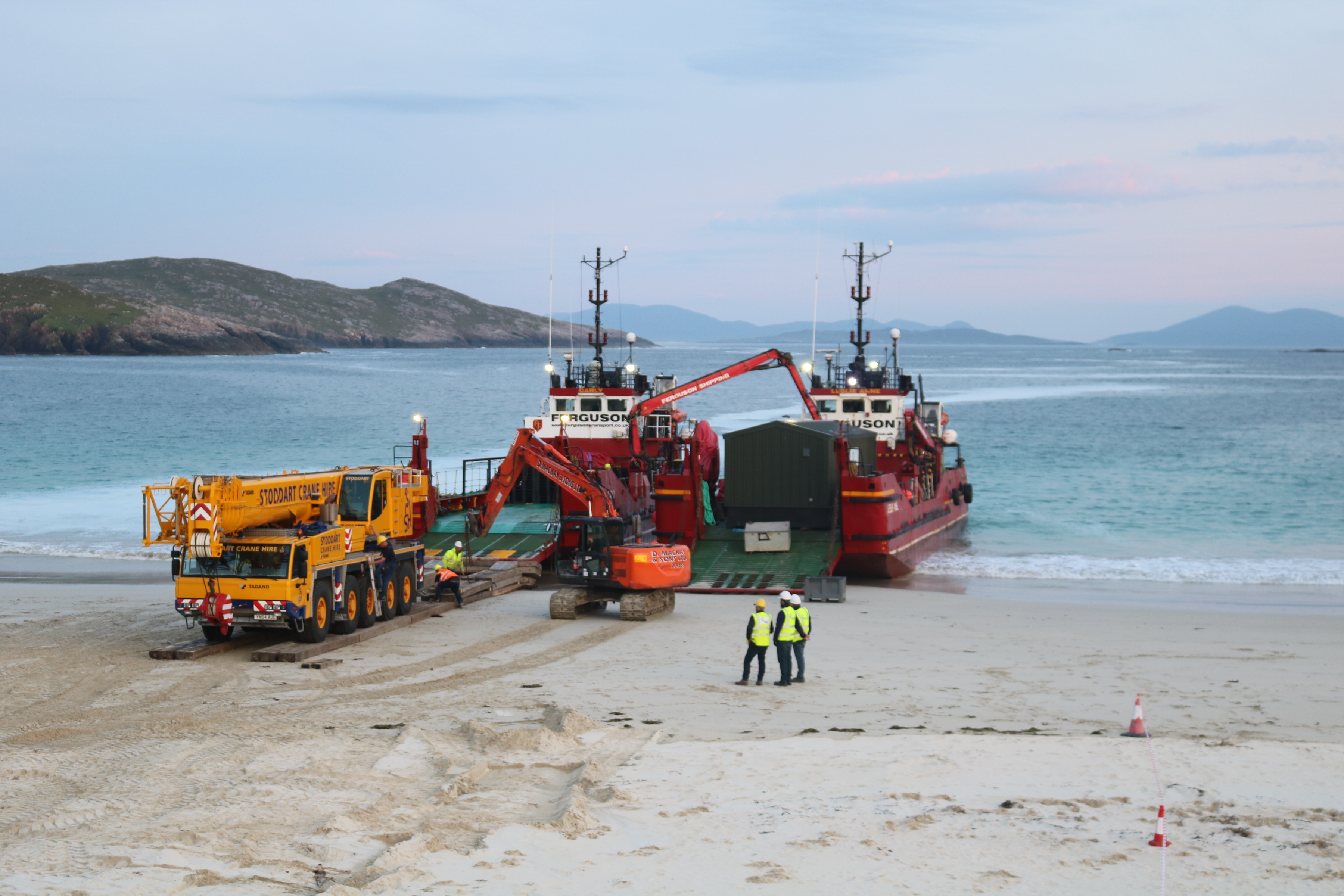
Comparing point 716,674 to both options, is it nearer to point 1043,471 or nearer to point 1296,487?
point 1296,487

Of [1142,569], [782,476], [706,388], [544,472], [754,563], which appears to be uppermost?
[706,388]

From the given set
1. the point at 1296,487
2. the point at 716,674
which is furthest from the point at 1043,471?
the point at 716,674

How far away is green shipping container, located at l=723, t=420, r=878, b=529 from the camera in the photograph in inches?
1048

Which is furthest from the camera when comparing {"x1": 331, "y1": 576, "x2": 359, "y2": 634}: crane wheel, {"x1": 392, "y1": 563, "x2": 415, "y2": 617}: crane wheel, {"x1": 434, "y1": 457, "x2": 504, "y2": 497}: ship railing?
{"x1": 434, "y1": 457, "x2": 504, "y2": 497}: ship railing

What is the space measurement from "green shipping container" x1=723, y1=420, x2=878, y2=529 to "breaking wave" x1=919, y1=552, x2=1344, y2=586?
4080mm

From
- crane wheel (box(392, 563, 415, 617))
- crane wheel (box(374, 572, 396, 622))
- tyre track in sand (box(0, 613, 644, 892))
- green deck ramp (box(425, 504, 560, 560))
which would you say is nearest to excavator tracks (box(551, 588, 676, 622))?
crane wheel (box(392, 563, 415, 617))

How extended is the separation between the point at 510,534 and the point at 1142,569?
1530cm

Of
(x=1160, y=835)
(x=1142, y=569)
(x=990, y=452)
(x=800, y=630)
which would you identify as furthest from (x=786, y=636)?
(x=990, y=452)

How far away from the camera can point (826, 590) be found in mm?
23422

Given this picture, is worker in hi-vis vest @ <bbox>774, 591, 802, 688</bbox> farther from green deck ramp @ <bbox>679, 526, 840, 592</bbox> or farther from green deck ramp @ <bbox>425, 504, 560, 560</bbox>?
green deck ramp @ <bbox>425, 504, 560, 560</bbox>

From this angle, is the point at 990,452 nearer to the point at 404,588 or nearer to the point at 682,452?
the point at 682,452

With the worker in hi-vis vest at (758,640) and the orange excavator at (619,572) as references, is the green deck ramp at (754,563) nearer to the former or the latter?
the orange excavator at (619,572)

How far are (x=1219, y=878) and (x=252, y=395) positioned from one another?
113486 mm

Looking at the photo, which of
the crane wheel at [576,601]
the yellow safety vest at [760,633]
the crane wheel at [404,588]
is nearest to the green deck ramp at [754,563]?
the crane wheel at [576,601]
